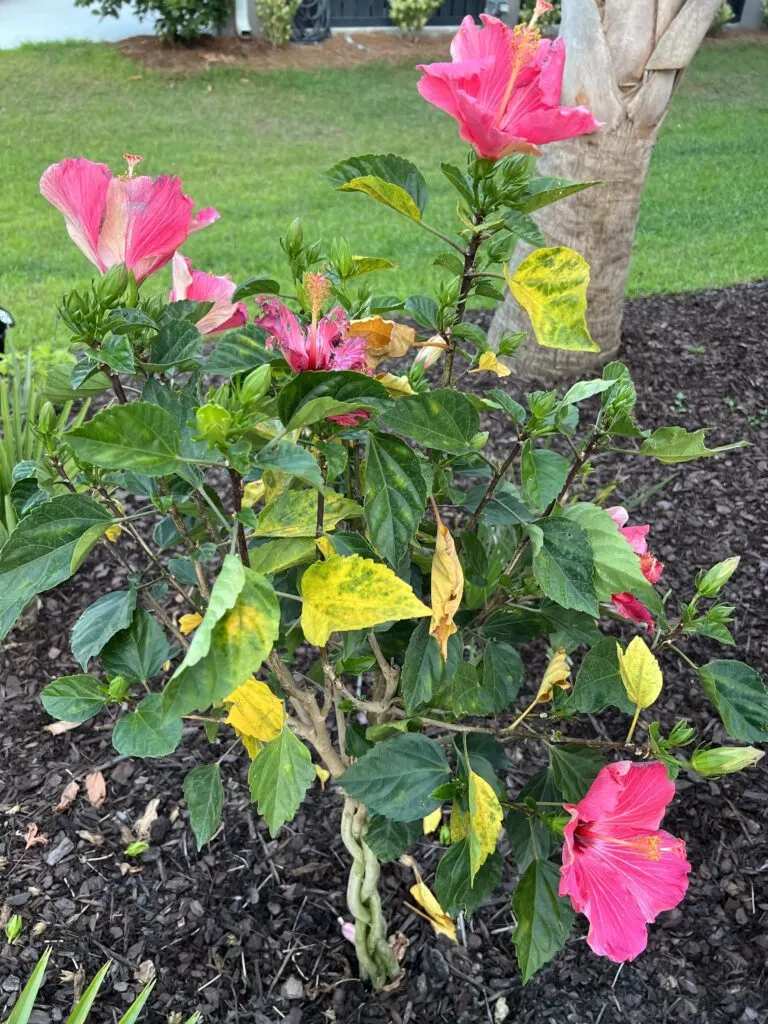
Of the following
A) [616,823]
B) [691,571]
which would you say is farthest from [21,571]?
[691,571]

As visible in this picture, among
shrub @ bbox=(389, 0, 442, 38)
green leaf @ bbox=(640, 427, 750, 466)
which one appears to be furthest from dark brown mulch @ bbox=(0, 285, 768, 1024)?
shrub @ bbox=(389, 0, 442, 38)

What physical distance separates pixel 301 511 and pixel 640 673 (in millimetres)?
425

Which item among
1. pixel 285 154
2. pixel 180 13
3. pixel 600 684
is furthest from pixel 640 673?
pixel 180 13

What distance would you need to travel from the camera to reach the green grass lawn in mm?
4461

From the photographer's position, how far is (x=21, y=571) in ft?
2.82

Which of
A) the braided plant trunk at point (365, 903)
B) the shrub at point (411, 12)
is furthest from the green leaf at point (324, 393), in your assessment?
the shrub at point (411, 12)

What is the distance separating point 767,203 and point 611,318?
10.8 feet

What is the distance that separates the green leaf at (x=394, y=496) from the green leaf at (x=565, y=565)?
14cm

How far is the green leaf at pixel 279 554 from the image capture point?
0.96 m

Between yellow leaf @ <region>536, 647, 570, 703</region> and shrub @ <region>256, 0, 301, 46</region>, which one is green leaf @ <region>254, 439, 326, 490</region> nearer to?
yellow leaf @ <region>536, 647, 570, 703</region>

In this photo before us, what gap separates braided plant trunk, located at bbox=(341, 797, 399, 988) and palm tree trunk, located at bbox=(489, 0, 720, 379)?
5.46 feet

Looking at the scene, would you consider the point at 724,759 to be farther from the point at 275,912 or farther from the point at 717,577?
the point at 275,912

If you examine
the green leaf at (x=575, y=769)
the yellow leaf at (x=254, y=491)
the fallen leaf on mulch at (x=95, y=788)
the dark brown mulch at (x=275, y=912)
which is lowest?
the dark brown mulch at (x=275, y=912)

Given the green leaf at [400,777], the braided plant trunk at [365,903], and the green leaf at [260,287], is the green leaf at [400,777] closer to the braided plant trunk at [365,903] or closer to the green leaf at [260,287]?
the braided plant trunk at [365,903]
